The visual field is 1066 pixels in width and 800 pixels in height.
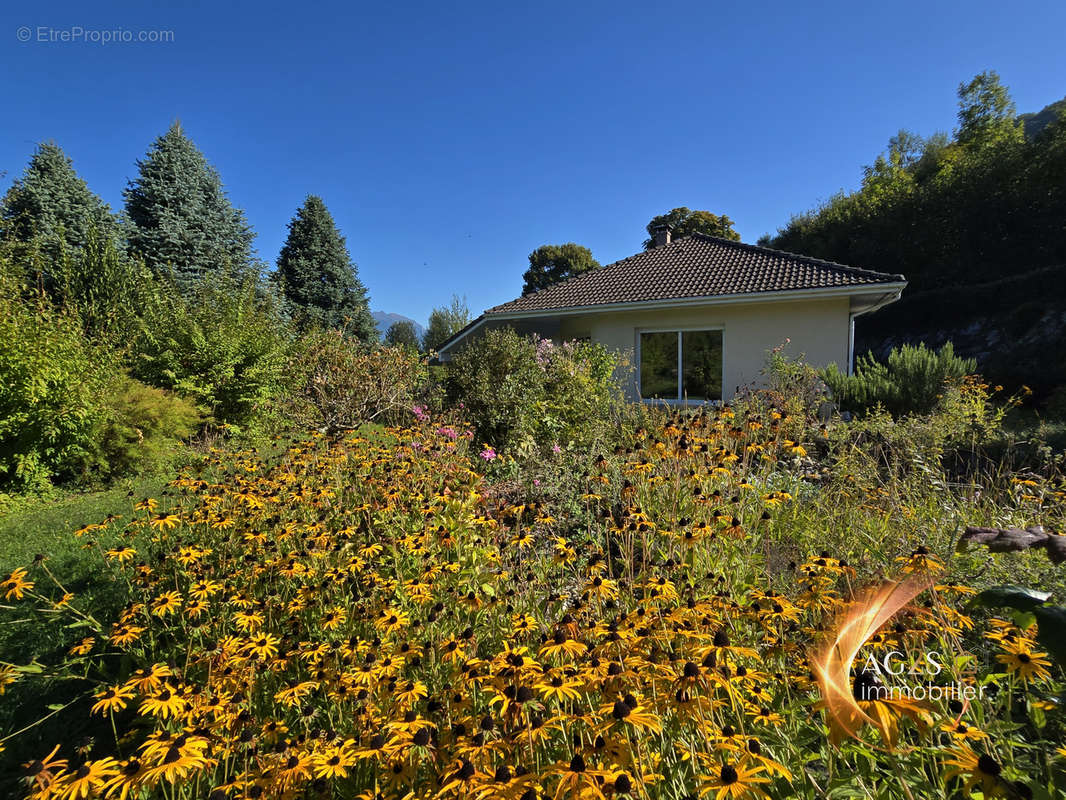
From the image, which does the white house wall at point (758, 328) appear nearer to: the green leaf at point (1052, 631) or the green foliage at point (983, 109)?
the green leaf at point (1052, 631)

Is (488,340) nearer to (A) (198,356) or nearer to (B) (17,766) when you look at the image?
(A) (198,356)

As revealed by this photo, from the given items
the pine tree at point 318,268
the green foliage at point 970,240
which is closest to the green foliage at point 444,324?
the pine tree at point 318,268

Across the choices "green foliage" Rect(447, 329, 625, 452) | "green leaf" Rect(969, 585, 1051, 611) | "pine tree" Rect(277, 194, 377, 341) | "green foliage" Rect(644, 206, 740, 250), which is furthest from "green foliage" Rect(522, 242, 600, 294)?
"green leaf" Rect(969, 585, 1051, 611)

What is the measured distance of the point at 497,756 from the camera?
121 centimetres

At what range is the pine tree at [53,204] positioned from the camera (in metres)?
13.6

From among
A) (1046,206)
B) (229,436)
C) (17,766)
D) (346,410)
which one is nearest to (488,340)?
(346,410)

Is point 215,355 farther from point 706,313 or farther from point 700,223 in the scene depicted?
point 700,223

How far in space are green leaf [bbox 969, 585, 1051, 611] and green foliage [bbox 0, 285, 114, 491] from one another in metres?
8.41

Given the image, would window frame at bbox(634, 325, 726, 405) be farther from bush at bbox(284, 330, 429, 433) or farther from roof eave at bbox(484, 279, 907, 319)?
bush at bbox(284, 330, 429, 433)

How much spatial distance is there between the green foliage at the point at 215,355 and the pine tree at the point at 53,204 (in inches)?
270

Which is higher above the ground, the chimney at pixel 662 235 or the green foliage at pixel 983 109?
the green foliage at pixel 983 109

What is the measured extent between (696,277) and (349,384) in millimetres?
8143

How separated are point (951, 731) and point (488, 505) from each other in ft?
9.50

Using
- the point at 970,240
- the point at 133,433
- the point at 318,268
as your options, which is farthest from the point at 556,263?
the point at 133,433
